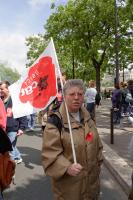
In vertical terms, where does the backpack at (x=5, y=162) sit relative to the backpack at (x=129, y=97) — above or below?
below

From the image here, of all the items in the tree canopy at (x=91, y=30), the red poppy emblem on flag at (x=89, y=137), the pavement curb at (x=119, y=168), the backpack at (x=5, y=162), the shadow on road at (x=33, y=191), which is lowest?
the shadow on road at (x=33, y=191)

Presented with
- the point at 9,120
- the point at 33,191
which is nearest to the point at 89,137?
the point at 33,191

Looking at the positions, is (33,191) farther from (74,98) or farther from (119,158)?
(74,98)

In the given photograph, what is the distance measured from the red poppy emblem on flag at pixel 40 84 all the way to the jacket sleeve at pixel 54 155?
1.24 m

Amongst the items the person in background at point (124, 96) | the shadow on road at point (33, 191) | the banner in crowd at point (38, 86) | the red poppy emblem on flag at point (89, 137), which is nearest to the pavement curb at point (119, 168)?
the shadow on road at point (33, 191)

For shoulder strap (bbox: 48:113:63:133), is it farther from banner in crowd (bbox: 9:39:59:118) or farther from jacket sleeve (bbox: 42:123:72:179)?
banner in crowd (bbox: 9:39:59:118)

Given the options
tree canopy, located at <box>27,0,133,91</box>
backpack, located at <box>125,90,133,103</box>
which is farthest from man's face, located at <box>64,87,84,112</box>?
tree canopy, located at <box>27,0,133,91</box>

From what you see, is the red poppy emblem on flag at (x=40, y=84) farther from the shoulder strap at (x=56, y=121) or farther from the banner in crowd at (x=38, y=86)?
the shoulder strap at (x=56, y=121)

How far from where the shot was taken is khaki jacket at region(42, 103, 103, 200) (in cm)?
341

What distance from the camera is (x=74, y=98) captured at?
358cm

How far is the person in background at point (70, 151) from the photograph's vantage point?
11.2 feet

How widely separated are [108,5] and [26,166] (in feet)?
69.4

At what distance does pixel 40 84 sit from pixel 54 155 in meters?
1.60

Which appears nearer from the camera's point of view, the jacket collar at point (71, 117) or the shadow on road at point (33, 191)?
the jacket collar at point (71, 117)
